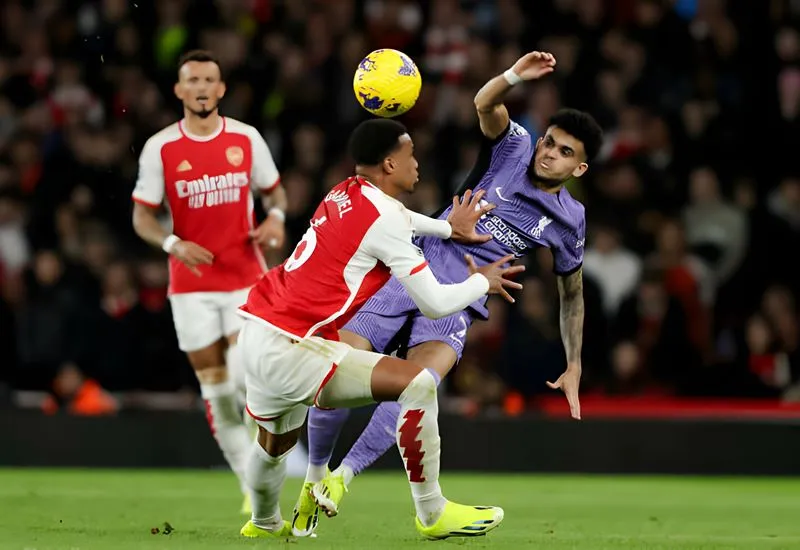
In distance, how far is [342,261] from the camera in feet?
23.2

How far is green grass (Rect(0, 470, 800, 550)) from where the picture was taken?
743 centimetres

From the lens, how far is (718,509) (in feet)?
33.1

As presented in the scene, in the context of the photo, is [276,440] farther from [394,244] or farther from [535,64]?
[535,64]

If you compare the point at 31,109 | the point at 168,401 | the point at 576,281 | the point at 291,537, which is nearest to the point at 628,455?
the point at 168,401

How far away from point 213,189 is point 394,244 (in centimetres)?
282

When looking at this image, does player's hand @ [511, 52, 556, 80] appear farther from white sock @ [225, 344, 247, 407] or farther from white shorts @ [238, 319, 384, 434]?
white sock @ [225, 344, 247, 407]

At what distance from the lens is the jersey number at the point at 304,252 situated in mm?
7164

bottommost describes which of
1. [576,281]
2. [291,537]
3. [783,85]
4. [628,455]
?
[628,455]

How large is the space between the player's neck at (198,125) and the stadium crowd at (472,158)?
12.4 ft

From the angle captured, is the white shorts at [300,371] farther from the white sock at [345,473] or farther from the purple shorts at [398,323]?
the purple shorts at [398,323]

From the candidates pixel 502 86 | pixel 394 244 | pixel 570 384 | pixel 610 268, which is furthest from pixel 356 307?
pixel 610 268

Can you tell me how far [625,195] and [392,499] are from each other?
5364 mm

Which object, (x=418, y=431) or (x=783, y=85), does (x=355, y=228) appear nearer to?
(x=418, y=431)

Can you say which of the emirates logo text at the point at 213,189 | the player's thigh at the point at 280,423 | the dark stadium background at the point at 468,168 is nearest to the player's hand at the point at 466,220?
the player's thigh at the point at 280,423
